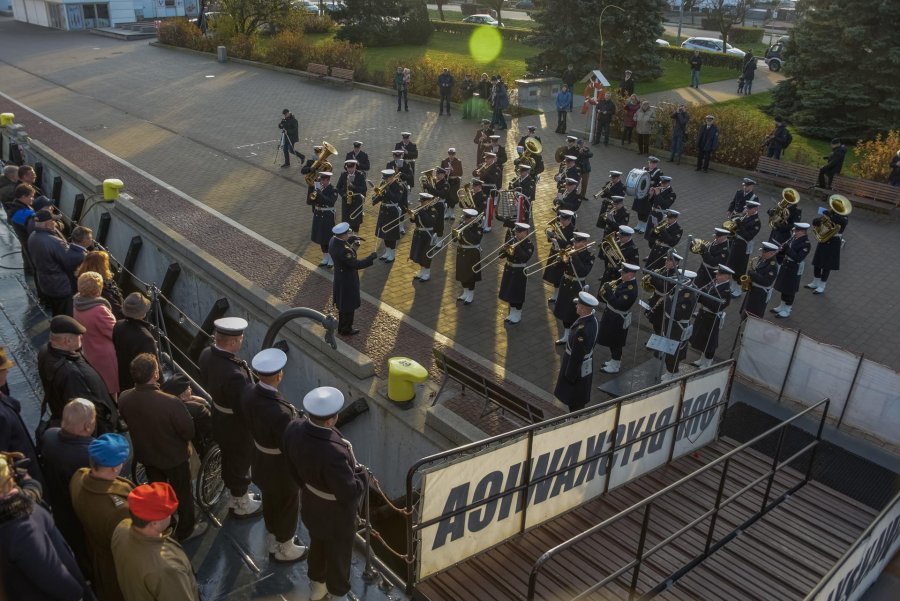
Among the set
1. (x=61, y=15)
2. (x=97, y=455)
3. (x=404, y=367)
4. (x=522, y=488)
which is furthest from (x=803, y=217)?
(x=61, y=15)

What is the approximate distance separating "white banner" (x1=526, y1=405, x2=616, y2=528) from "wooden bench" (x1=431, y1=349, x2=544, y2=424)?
1.29 meters

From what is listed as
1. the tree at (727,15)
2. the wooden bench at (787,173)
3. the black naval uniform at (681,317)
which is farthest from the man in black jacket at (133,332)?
the tree at (727,15)

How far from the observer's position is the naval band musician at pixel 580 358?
28.8 ft

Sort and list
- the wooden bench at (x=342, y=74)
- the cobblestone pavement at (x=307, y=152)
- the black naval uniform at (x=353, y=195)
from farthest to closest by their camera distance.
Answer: the wooden bench at (x=342, y=74), the black naval uniform at (x=353, y=195), the cobblestone pavement at (x=307, y=152)

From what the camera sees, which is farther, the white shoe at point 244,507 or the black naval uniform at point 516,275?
the black naval uniform at point 516,275

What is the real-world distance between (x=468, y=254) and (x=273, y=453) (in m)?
6.65

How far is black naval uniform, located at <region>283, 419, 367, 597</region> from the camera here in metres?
5.26

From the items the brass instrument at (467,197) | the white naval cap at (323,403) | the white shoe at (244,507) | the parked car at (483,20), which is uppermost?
the white naval cap at (323,403)

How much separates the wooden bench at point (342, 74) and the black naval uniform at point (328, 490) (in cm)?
2775

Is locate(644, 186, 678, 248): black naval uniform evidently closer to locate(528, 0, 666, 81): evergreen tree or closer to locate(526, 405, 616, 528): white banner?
locate(526, 405, 616, 528): white banner

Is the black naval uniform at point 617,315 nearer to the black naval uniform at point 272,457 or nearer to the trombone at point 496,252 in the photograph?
the trombone at point 496,252

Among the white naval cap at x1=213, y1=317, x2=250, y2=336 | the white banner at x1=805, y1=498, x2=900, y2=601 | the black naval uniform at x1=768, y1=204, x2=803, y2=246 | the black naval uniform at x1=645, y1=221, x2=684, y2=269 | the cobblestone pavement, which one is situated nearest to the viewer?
the white banner at x1=805, y1=498, x2=900, y2=601

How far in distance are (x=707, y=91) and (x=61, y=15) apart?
138 ft

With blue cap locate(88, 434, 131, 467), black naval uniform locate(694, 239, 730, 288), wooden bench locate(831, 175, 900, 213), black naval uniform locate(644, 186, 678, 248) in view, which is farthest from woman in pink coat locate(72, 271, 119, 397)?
wooden bench locate(831, 175, 900, 213)
